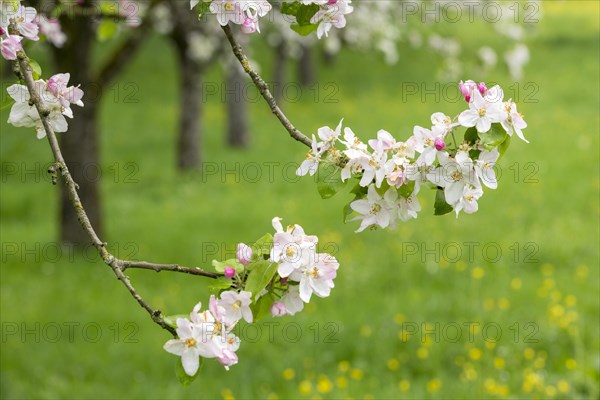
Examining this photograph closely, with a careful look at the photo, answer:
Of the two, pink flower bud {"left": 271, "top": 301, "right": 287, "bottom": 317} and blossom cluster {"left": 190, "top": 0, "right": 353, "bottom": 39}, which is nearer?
pink flower bud {"left": 271, "top": 301, "right": 287, "bottom": 317}

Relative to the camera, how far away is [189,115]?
475 inches

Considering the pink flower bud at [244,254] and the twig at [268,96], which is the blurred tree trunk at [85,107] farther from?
the pink flower bud at [244,254]

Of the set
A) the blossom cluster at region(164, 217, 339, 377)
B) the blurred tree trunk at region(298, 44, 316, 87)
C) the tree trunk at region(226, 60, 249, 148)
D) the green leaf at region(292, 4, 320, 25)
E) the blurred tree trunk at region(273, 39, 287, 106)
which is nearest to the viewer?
the blossom cluster at region(164, 217, 339, 377)

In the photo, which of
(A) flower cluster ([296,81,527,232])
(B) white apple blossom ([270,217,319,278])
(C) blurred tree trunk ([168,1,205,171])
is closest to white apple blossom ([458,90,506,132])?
(A) flower cluster ([296,81,527,232])

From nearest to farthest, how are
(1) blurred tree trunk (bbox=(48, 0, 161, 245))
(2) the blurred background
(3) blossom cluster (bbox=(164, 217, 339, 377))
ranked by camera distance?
(3) blossom cluster (bbox=(164, 217, 339, 377))
(2) the blurred background
(1) blurred tree trunk (bbox=(48, 0, 161, 245))

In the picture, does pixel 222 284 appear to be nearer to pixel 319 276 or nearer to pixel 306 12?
pixel 319 276

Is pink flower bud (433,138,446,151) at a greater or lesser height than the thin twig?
greater

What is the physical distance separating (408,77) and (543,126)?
22.2 feet

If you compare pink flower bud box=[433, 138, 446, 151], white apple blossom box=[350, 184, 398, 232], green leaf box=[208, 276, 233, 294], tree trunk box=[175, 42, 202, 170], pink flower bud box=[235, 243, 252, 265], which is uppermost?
tree trunk box=[175, 42, 202, 170]

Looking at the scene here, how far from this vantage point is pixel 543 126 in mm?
13477

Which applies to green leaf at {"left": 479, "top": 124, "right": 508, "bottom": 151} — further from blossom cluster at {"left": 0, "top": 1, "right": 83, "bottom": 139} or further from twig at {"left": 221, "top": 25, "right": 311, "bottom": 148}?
blossom cluster at {"left": 0, "top": 1, "right": 83, "bottom": 139}

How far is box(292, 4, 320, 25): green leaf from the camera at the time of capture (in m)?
2.20

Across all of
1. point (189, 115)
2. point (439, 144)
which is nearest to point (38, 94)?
point (439, 144)

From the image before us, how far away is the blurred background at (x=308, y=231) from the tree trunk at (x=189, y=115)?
1.4 inches
